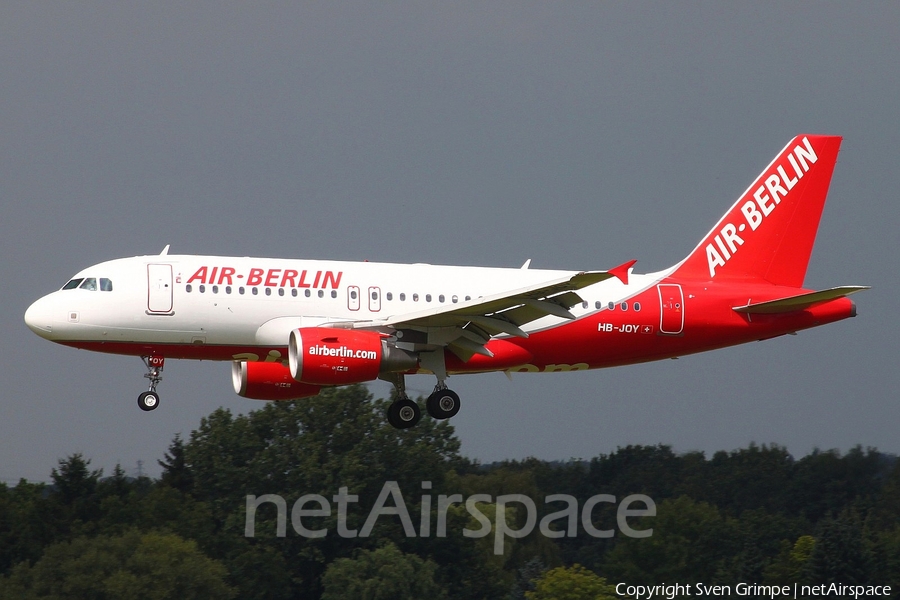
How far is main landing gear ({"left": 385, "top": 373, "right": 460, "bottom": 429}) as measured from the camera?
33.2 meters

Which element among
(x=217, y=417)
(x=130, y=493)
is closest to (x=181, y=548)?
(x=130, y=493)

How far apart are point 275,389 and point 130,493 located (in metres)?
43.0

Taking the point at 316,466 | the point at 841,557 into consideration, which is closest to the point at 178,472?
the point at 316,466

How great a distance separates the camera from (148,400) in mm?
32562

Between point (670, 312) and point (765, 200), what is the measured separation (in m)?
5.85

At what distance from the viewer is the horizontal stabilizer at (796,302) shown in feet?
105

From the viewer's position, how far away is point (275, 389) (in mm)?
34469

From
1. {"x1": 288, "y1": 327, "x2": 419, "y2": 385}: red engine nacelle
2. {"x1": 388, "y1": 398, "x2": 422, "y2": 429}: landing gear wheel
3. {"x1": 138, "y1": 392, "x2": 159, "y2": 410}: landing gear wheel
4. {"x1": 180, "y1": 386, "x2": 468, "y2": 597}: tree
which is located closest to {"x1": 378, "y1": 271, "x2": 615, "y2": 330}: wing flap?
{"x1": 288, "y1": 327, "x2": 419, "y2": 385}: red engine nacelle

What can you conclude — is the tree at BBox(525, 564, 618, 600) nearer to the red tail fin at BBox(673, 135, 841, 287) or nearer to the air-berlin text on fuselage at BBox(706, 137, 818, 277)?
the red tail fin at BBox(673, 135, 841, 287)

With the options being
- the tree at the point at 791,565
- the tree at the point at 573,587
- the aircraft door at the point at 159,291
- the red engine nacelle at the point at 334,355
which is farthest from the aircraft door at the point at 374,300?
the tree at the point at 791,565

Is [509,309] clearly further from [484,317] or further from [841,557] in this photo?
[841,557]

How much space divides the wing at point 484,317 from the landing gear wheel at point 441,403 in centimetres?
111

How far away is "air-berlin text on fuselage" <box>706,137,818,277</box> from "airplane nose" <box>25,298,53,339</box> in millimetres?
17940

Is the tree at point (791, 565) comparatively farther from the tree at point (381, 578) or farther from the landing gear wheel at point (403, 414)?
the landing gear wheel at point (403, 414)
